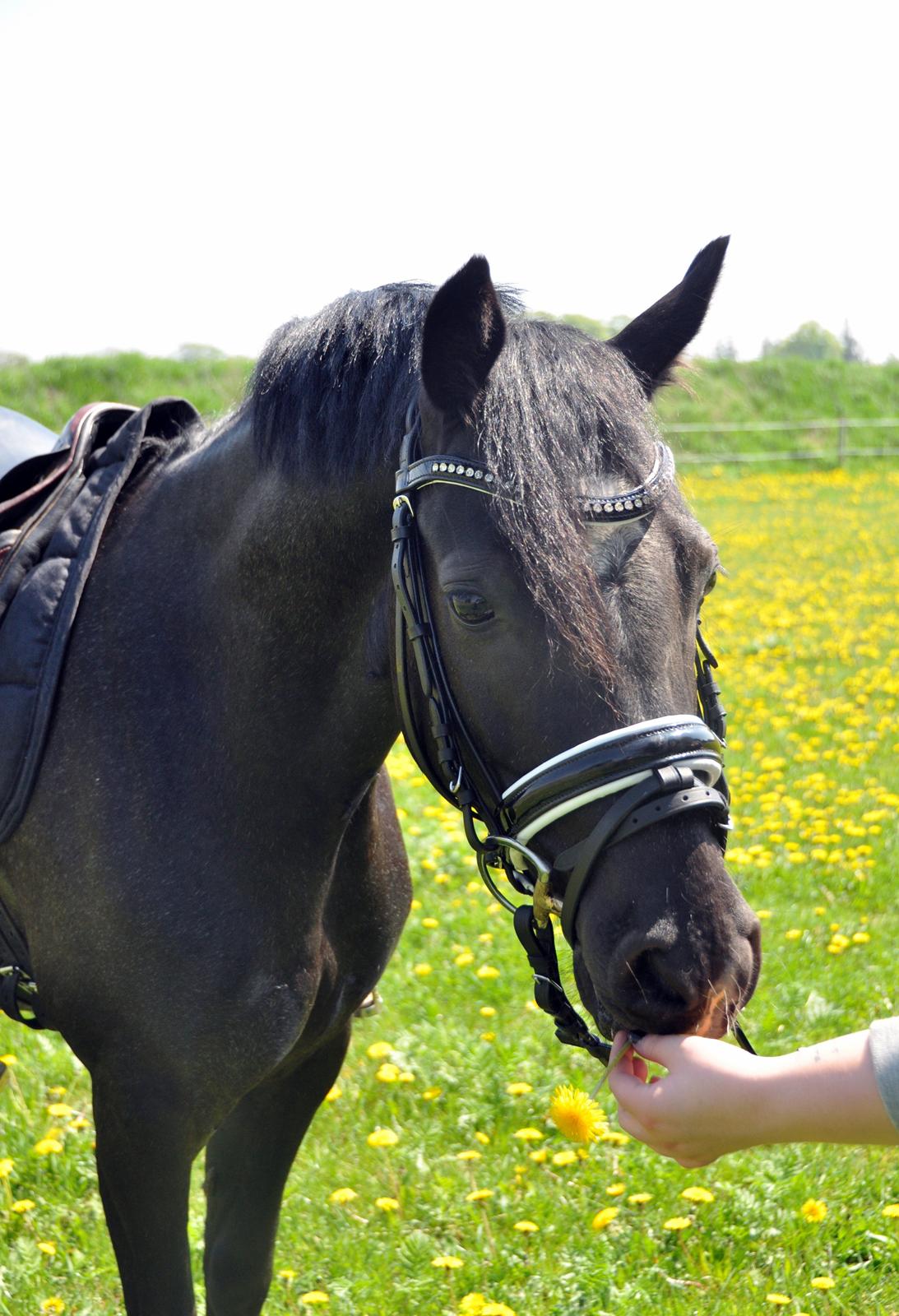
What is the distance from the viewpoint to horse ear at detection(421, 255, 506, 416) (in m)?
1.94

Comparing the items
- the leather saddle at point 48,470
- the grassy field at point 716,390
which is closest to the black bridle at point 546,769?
the leather saddle at point 48,470

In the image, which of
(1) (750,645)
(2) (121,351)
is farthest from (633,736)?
(2) (121,351)

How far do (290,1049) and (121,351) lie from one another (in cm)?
2330

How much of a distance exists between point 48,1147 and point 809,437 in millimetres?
26020

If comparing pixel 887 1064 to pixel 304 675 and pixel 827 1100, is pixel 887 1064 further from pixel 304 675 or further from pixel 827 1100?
pixel 304 675

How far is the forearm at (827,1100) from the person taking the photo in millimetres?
1621

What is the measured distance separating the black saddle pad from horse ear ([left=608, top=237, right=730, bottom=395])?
112cm

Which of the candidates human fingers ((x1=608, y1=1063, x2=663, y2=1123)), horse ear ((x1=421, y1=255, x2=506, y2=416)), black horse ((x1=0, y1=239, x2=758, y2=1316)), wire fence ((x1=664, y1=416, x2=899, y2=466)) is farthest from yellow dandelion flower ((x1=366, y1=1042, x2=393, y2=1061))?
wire fence ((x1=664, y1=416, x2=899, y2=466))

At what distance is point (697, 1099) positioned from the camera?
66.7 inches

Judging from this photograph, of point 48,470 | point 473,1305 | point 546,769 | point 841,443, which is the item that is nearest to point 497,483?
point 546,769

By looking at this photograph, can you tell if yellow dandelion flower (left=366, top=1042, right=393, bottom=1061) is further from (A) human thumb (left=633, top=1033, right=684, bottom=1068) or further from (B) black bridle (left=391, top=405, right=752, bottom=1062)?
(A) human thumb (left=633, top=1033, right=684, bottom=1068)

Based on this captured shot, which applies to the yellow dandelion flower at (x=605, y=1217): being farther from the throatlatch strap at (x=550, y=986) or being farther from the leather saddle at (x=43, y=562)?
the leather saddle at (x=43, y=562)

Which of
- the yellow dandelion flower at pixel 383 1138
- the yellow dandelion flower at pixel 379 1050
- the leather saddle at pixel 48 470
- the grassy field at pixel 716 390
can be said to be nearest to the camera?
the leather saddle at pixel 48 470

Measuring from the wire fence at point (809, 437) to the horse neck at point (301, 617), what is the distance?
75.3ft
